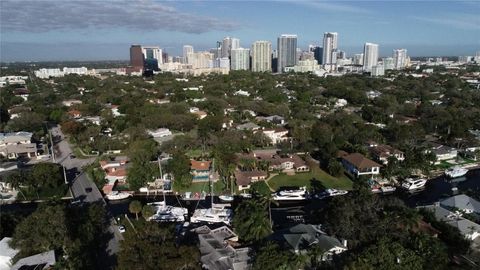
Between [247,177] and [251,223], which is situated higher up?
[251,223]

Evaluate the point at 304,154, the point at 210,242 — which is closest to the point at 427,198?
the point at 304,154

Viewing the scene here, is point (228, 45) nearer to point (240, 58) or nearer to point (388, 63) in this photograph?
point (240, 58)

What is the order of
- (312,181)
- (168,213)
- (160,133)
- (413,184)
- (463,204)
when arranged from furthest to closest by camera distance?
(160,133)
(312,181)
(413,184)
(168,213)
(463,204)

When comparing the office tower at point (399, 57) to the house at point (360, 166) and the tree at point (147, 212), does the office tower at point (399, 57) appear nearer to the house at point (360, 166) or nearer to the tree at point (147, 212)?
the house at point (360, 166)

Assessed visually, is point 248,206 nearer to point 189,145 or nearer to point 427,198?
point 427,198

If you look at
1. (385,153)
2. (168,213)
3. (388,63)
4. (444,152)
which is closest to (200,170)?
(168,213)
